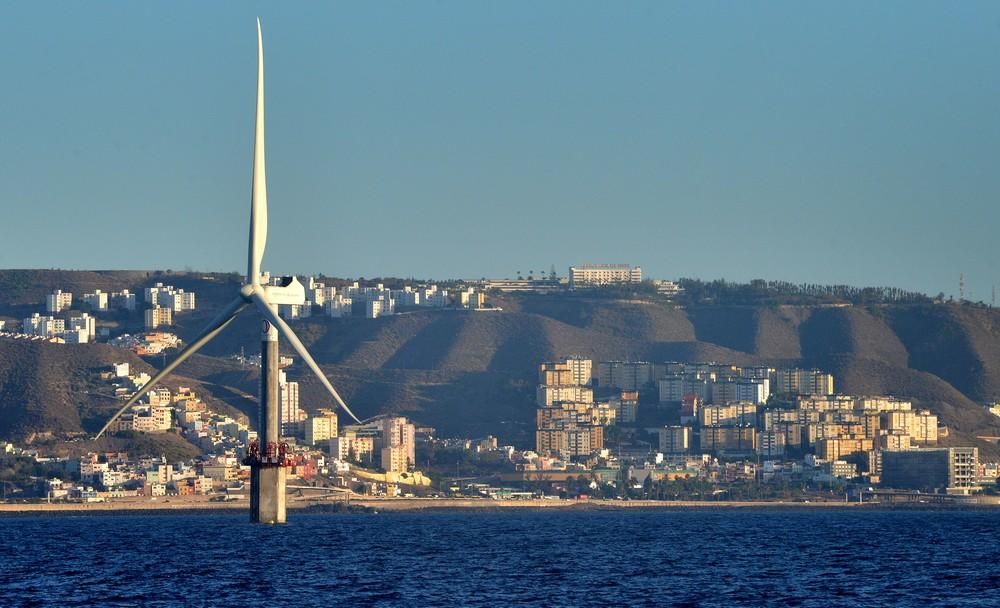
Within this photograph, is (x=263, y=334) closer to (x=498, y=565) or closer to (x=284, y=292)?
(x=284, y=292)

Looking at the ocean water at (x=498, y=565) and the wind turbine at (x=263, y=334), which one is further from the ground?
the wind turbine at (x=263, y=334)

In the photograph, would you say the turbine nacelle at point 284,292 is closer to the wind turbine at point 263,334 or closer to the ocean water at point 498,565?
the wind turbine at point 263,334

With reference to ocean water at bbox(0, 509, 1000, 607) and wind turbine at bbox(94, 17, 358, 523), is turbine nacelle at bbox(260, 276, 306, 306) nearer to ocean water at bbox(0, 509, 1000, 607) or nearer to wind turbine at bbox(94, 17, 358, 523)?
wind turbine at bbox(94, 17, 358, 523)

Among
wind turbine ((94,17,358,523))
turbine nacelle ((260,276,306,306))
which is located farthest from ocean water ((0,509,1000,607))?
turbine nacelle ((260,276,306,306))

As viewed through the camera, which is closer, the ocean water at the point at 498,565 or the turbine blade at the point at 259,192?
the ocean water at the point at 498,565

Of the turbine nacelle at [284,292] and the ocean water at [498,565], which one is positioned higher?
the turbine nacelle at [284,292]

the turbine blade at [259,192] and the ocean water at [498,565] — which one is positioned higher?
the turbine blade at [259,192]

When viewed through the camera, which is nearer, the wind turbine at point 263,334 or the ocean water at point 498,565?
the ocean water at point 498,565

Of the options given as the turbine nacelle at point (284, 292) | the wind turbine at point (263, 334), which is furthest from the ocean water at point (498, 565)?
the turbine nacelle at point (284, 292)

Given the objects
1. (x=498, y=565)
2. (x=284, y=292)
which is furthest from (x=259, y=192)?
(x=498, y=565)
